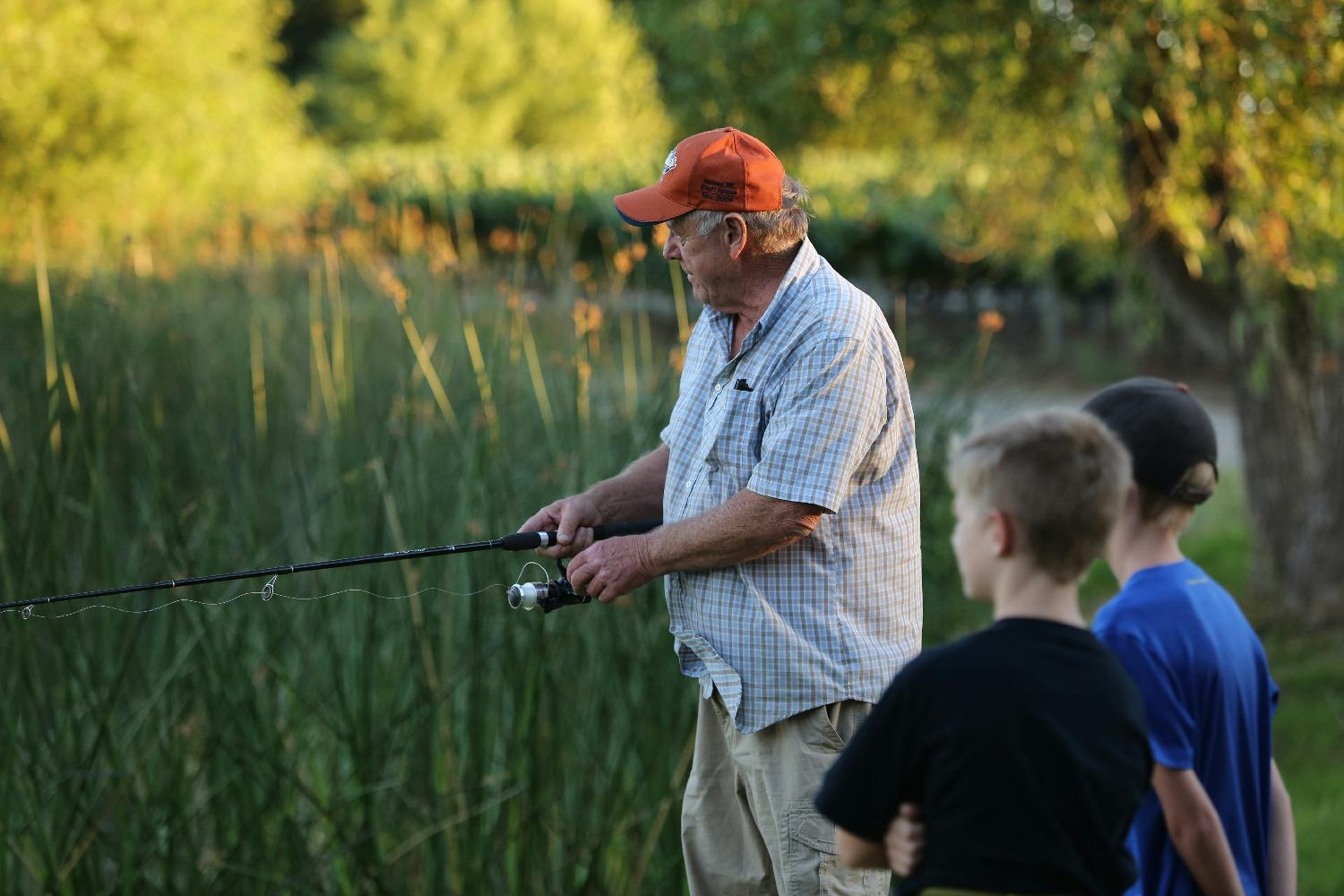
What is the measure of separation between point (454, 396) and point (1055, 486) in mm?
3266

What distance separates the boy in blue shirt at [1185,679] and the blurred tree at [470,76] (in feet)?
107

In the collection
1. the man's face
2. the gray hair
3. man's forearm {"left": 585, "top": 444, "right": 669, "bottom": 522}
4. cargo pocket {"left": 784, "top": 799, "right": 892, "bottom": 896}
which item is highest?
the gray hair

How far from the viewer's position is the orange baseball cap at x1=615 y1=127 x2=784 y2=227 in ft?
7.46

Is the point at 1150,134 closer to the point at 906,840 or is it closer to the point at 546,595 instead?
the point at 546,595

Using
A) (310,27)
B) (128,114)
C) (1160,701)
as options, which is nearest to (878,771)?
(1160,701)

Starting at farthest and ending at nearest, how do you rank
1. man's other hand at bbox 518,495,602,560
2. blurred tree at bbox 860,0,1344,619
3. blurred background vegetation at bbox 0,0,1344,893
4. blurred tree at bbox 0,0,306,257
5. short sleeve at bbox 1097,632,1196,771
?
blurred tree at bbox 0,0,306,257
blurred tree at bbox 860,0,1344,619
blurred background vegetation at bbox 0,0,1344,893
man's other hand at bbox 518,495,602,560
short sleeve at bbox 1097,632,1196,771

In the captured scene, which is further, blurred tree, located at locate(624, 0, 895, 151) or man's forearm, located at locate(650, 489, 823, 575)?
blurred tree, located at locate(624, 0, 895, 151)

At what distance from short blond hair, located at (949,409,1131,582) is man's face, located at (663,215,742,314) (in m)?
0.86

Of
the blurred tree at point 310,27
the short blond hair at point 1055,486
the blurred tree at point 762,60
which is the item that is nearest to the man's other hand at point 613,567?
the short blond hair at point 1055,486

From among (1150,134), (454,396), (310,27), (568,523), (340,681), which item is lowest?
(340,681)

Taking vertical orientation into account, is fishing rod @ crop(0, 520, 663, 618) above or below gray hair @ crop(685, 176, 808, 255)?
below

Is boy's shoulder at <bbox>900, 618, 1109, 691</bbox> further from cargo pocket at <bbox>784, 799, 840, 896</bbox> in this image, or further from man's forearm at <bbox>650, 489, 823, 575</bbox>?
cargo pocket at <bbox>784, 799, 840, 896</bbox>

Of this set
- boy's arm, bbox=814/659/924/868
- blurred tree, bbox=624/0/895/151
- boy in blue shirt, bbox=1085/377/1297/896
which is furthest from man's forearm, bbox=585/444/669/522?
blurred tree, bbox=624/0/895/151

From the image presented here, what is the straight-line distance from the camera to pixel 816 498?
215 cm
